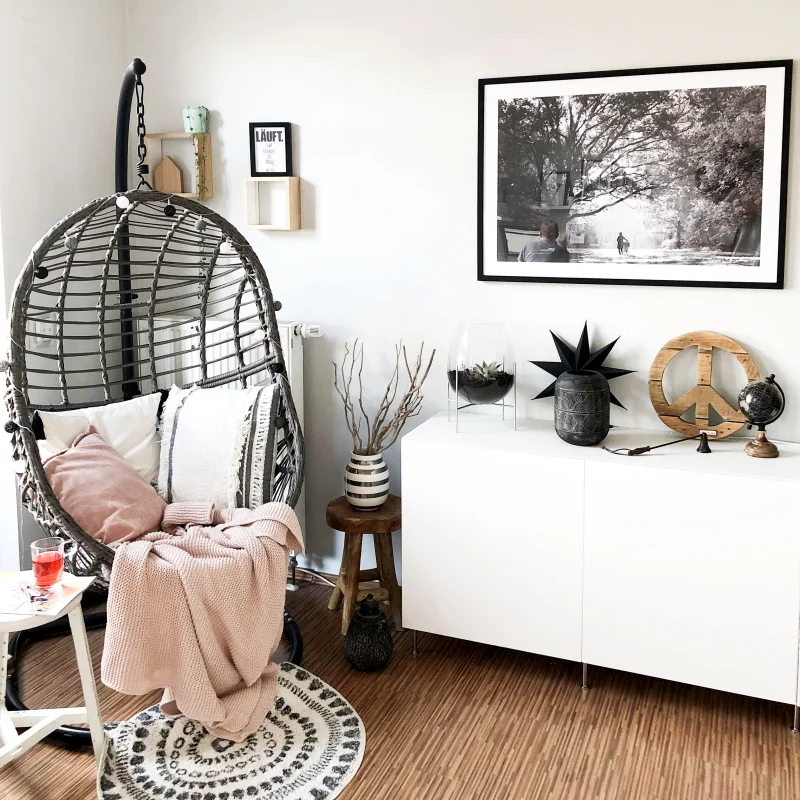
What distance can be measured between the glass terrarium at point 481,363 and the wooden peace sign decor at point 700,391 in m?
0.45

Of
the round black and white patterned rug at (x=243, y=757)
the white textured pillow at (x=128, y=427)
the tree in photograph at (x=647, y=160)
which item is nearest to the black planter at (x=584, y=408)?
the tree in photograph at (x=647, y=160)

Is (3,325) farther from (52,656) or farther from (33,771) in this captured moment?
(33,771)

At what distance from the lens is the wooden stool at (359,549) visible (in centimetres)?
291

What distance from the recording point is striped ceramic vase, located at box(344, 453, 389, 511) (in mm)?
2971

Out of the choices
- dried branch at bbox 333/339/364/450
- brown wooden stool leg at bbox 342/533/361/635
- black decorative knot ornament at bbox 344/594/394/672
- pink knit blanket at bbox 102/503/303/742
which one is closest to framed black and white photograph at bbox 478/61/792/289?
dried branch at bbox 333/339/364/450

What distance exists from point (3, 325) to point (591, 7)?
84.3 inches

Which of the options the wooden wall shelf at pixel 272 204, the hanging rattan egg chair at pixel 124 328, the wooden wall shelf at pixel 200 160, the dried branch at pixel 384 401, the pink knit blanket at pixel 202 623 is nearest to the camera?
the pink knit blanket at pixel 202 623

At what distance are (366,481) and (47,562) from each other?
1122 mm

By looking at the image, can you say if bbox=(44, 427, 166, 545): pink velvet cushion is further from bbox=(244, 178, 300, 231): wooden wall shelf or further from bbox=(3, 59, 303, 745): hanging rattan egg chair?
bbox=(244, 178, 300, 231): wooden wall shelf

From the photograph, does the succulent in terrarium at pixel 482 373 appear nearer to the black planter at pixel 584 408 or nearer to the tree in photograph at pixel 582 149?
the black planter at pixel 584 408

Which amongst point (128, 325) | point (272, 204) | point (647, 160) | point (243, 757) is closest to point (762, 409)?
point (647, 160)

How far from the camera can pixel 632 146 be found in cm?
271

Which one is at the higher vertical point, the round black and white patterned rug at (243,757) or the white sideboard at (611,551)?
the white sideboard at (611,551)

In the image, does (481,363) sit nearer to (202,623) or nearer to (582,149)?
(582,149)
